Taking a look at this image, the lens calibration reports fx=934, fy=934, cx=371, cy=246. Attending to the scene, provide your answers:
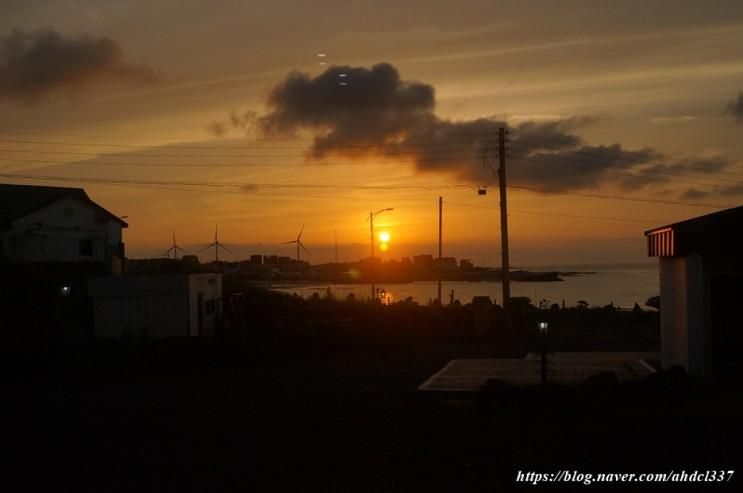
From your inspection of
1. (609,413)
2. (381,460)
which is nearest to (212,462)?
(381,460)

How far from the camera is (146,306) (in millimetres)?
32344

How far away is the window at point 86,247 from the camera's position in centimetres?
5453

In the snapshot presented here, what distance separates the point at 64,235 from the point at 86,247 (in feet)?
5.44

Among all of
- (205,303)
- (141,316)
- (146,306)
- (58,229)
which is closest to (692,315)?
(146,306)

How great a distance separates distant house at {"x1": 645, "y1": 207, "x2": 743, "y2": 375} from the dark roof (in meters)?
42.0

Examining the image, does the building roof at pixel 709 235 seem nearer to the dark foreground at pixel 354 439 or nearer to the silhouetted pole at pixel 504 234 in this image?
the dark foreground at pixel 354 439

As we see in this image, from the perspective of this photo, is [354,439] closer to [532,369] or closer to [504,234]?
[532,369]

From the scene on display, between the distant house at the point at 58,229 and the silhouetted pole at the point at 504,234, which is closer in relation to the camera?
the silhouetted pole at the point at 504,234

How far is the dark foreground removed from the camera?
10.7 metres

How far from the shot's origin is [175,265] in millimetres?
54844

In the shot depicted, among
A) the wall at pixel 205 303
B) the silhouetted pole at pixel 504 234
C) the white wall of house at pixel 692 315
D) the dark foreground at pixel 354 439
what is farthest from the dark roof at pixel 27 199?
the white wall of house at pixel 692 315

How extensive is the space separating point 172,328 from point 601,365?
1538 centimetres

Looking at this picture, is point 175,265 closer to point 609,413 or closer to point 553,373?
point 553,373

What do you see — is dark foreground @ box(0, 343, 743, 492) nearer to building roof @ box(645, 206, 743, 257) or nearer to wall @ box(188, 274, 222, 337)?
building roof @ box(645, 206, 743, 257)
